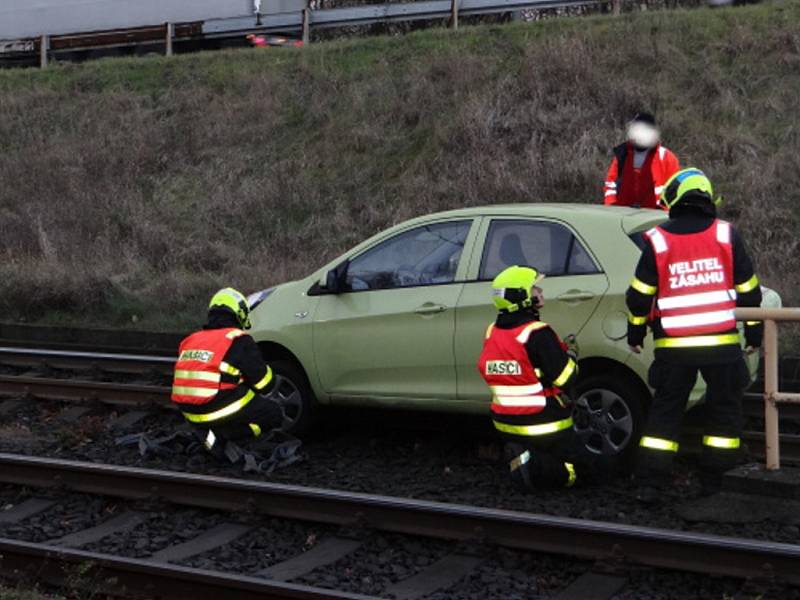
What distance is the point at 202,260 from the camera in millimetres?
18062

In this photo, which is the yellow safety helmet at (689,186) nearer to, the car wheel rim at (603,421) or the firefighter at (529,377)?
the firefighter at (529,377)

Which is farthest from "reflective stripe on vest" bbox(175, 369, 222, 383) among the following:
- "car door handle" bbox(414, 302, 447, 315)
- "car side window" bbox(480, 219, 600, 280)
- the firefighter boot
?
the firefighter boot

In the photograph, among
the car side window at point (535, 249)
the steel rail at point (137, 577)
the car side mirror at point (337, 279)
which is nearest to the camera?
the steel rail at point (137, 577)

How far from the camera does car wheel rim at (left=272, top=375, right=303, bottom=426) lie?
31.2ft

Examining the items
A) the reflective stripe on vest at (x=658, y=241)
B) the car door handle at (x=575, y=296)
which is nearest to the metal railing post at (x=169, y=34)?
the car door handle at (x=575, y=296)

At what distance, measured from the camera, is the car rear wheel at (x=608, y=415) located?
7961mm

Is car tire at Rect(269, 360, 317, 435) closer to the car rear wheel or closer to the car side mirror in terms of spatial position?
the car side mirror

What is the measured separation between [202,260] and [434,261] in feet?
31.5

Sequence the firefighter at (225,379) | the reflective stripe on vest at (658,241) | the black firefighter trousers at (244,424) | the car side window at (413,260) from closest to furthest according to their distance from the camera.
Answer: the reflective stripe on vest at (658,241), the firefighter at (225,379), the black firefighter trousers at (244,424), the car side window at (413,260)

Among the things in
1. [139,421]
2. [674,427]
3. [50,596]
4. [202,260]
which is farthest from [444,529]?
[202,260]

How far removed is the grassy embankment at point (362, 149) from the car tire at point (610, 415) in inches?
210

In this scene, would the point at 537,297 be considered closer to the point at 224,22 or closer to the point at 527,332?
the point at 527,332

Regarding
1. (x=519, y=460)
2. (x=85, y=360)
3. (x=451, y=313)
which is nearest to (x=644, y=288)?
(x=519, y=460)

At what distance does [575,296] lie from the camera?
8125 mm
